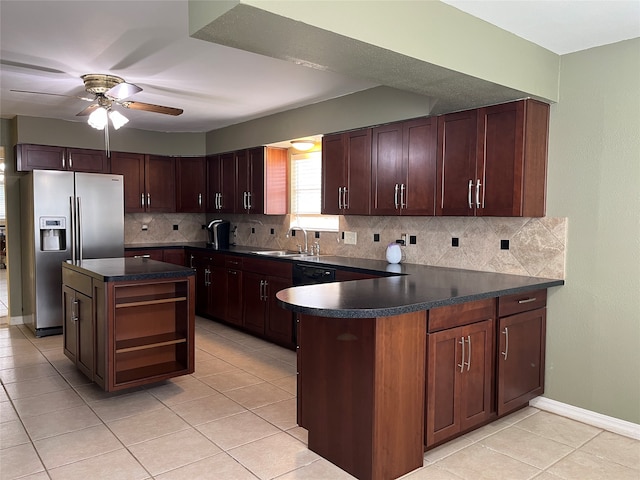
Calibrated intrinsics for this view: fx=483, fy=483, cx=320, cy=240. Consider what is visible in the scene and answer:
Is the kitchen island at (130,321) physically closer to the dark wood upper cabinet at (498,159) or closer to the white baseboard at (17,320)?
the dark wood upper cabinet at (498,159)

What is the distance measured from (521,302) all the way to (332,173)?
7.01 ft

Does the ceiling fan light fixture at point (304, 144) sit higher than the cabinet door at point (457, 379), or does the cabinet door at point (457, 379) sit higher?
the ceiling fan light fixture at point (304, 144)

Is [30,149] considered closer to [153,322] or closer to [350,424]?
[153,322]

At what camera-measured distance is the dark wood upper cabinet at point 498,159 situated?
3.17 metres

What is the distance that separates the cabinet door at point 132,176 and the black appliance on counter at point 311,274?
2.90 meters

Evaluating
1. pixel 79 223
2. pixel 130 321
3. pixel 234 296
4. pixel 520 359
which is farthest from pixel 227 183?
pixel 520 359

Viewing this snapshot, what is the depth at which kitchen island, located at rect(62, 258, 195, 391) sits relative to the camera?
11.0 feet

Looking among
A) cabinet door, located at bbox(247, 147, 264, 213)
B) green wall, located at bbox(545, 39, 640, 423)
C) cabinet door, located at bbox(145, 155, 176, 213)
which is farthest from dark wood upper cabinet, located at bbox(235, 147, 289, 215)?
green wall, located at bbox(545, 39, 640, 423)

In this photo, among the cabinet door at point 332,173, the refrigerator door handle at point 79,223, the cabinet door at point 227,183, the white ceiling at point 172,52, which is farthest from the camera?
the cabinet door at point 227,183

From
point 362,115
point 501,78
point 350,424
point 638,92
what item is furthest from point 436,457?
point 362,115

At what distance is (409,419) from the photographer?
2.41m

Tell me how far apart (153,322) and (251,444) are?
142 centimetres

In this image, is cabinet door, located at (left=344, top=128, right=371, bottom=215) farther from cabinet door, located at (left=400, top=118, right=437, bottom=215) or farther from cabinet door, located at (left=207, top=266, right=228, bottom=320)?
cabinet door, located at (left=207, top=266, right=228, bottom=320)

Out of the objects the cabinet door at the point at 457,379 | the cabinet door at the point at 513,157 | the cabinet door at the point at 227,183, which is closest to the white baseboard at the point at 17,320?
the cabinet door at the point at 227,183
